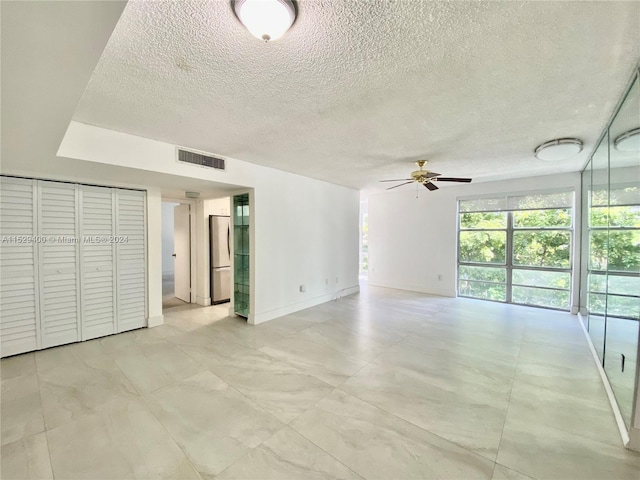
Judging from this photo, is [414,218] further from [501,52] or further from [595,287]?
[501,52]

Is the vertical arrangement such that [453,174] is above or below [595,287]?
above

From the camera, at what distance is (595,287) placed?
3344mm

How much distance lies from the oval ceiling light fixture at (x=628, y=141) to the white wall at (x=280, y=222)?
4064 millimetres

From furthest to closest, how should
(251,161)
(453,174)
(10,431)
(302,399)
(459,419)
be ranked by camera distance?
(453,174)
(251,161)
(302,399)
(459,419)
(10,431)

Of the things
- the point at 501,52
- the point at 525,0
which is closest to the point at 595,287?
the point at 501,52

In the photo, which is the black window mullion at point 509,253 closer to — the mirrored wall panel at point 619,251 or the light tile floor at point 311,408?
the light tile floor at point 311,408

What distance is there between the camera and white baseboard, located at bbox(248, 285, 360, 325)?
419cm

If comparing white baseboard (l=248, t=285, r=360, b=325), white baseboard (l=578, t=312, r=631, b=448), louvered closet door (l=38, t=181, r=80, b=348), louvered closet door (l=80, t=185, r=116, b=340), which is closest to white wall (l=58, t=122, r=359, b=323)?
white baseboard (l=248, t=285, r=360, b=325)

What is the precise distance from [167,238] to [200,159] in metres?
7.24

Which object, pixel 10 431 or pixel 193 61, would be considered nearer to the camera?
pixel 193 61

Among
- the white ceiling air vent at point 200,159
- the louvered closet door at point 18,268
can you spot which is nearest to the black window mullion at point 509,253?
the white ceiling air vent at point 200,159

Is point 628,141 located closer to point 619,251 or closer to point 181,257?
point 619,251

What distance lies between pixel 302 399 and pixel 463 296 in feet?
16.8

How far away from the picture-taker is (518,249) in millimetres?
5270
